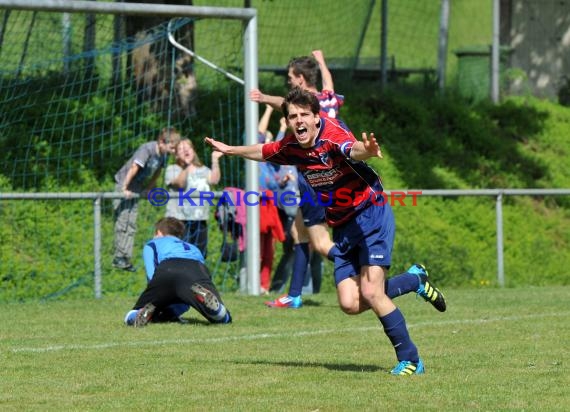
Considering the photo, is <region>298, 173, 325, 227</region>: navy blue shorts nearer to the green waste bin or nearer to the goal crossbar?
the goal crossbar

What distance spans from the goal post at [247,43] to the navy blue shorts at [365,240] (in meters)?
5.36

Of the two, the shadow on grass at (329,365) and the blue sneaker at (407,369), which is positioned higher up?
the blue sneaker at (407,369)

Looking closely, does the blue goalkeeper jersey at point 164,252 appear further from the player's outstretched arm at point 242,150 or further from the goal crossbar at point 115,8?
the goal crossbar at point 115,8

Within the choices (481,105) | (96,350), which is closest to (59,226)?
(96,350)

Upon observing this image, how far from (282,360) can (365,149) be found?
1.87 metres

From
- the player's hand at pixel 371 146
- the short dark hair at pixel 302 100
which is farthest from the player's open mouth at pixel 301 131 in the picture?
the player's hand at pixel 371 146

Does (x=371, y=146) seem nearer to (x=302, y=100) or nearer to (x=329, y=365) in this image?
(x=302, y=100)

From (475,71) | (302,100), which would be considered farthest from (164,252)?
(475,71)

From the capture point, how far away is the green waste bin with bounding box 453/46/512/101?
22.4 meters

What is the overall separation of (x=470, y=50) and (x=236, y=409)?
17.1m

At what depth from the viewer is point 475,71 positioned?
22781mm

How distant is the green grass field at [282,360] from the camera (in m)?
6.49

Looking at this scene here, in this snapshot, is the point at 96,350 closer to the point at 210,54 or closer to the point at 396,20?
the point at 210,54

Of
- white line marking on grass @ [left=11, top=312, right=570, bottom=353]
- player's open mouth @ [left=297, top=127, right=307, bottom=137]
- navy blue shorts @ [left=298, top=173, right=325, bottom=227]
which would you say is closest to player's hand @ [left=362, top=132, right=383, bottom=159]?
player's open mouth @ [left=297, top=127, right=307, bottom=137]
